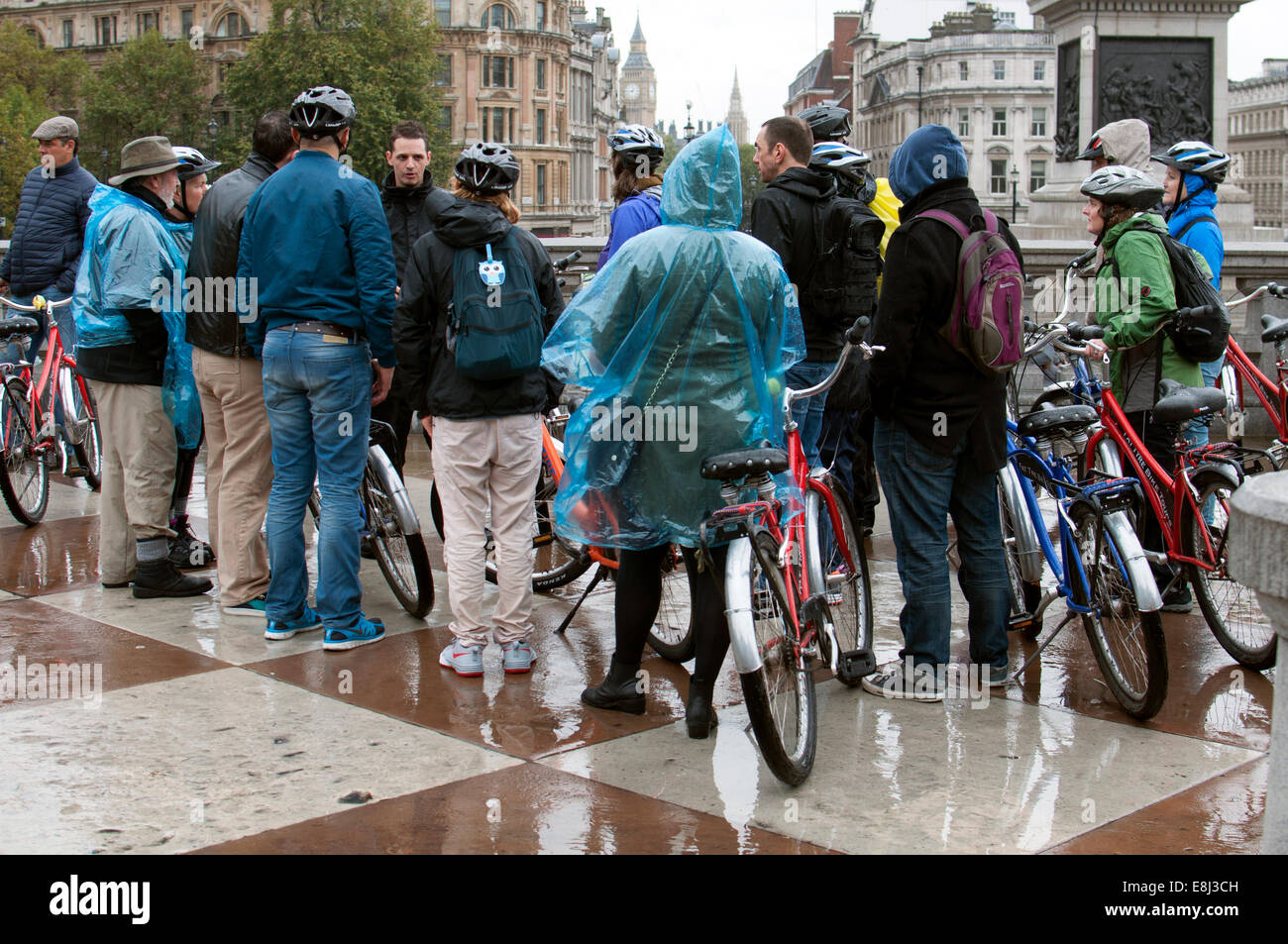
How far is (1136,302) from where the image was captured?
21.2 ft

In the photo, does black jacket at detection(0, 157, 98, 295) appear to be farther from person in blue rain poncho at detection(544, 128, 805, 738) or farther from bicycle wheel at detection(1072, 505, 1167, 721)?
bicycle wheel at detection(1072, 505, 1167, 721)

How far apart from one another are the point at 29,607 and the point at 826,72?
6034 inches

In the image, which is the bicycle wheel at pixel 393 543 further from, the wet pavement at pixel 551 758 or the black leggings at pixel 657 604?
the black leggings at pixel 657 604

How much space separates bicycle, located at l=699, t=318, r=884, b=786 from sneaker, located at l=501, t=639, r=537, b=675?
4.33 ft

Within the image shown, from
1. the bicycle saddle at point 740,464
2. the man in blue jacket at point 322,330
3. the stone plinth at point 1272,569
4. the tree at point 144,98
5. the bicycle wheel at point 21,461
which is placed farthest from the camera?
the tree at point 144,98

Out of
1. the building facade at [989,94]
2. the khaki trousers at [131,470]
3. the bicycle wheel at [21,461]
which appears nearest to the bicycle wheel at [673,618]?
the khaki trousers at [131,470]

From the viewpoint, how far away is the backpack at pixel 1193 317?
6.54m

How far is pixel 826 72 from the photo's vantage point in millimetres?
152000

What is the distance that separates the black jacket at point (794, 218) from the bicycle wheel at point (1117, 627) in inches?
74.1

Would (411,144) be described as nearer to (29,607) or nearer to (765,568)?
(29,607)

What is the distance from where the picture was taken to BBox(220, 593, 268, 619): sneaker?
22.6 ft

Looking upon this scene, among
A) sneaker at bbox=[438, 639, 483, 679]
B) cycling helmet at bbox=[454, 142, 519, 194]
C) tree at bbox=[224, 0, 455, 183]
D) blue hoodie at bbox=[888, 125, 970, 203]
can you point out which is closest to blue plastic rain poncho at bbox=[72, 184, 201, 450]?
cycling helmet at bbox=[454, 142, 519, 194]

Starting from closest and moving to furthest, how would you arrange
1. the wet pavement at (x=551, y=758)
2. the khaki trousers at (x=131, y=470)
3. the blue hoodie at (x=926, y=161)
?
the wet pavement at (x=551, y=758) < the blue hoodie at (x=926, y=161) < the khaki trousers at (x=131, y=470)

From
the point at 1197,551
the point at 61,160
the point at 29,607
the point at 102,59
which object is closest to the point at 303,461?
the point at 29,607
